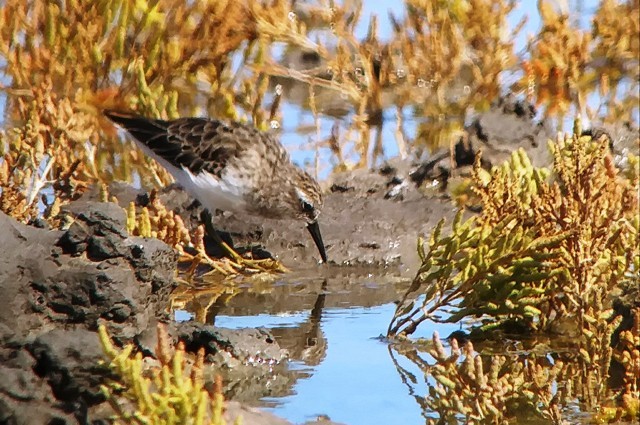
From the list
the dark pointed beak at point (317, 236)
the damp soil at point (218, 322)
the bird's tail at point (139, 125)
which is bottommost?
the damp soil at point (218, 322)

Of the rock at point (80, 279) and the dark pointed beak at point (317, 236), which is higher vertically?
the dark pointed beak at point (317, 236)

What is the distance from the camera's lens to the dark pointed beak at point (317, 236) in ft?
31.1

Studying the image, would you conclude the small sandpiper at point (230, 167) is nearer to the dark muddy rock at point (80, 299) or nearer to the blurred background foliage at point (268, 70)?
the blurred background foliage at point (268, 70)

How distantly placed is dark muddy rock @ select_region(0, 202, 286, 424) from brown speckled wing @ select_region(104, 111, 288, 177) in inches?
153

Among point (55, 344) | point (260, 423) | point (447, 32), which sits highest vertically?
point (447, 32)

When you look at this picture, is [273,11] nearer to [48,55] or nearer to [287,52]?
[48,55]

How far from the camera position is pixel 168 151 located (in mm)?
10211

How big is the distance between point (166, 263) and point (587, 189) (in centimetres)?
218

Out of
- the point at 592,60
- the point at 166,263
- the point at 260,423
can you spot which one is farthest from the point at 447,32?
the point at 260,423

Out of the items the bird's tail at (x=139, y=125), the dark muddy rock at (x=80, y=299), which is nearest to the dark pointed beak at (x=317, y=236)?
the bird's tail at (x=139, y=125)

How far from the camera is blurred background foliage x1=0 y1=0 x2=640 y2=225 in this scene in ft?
35.4

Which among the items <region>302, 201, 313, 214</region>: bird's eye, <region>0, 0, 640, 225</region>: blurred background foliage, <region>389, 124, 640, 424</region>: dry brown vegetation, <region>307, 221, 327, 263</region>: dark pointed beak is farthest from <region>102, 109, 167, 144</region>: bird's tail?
<region>389, 124, 640, 424</region>: dry brown vegetation

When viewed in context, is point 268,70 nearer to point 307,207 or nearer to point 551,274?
point 307,207

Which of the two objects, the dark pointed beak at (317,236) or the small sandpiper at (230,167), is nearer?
the dark pointed beak at (317,236)
